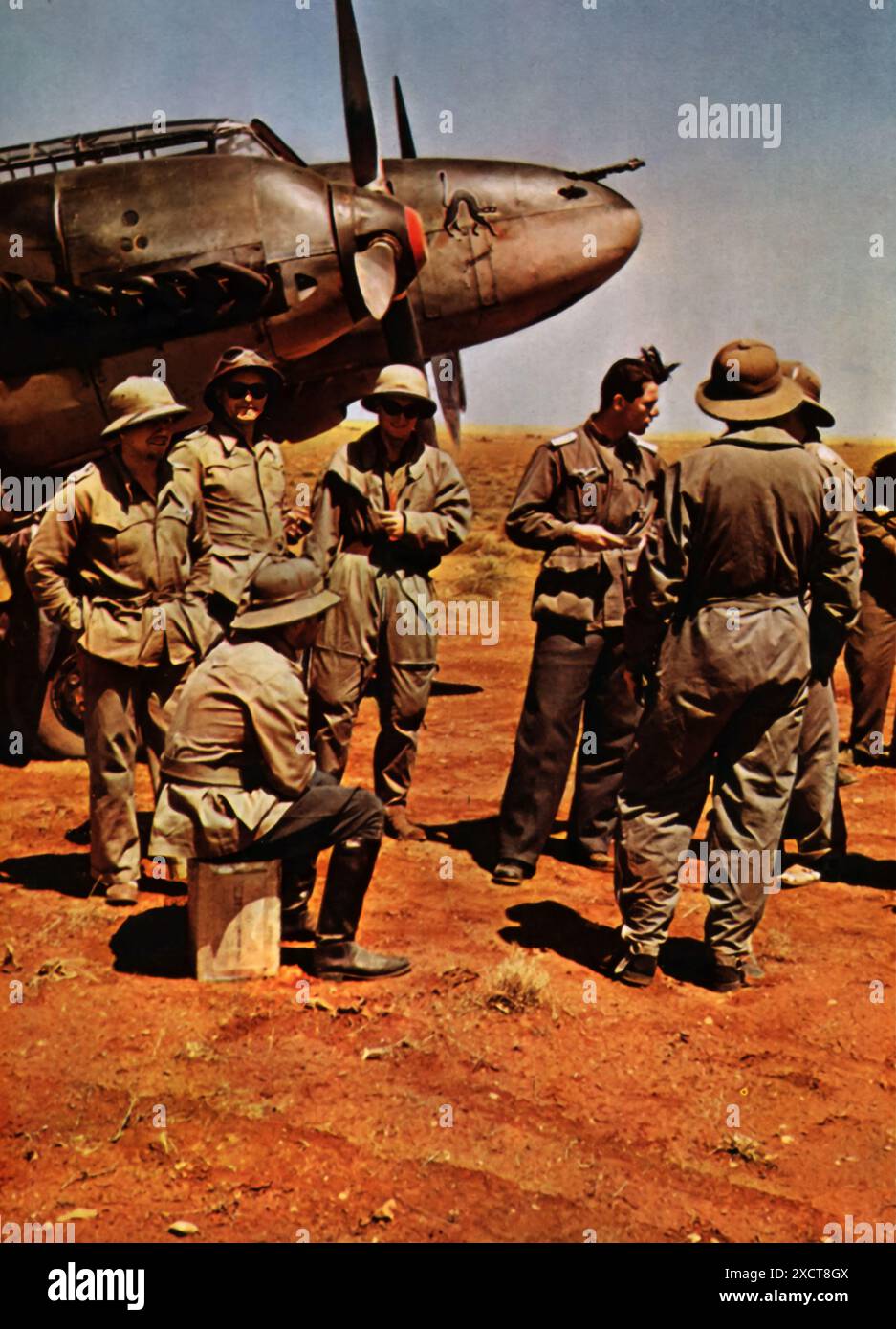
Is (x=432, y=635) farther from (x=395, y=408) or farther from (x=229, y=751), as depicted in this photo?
(x=229, y=751)

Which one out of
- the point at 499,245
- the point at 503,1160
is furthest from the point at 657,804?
the point at 499,245

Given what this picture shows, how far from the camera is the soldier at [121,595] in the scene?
19.0 ft

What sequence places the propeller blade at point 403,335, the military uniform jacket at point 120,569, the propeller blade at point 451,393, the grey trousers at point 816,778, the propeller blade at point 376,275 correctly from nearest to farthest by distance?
the military uniform jacket at point 120,569
the grey trousers at point 816,778
the propeller blade at point 376,275
the propeller blade at point 403,335
the propeller blade at point 451,393

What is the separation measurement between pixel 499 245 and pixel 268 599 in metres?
7.66

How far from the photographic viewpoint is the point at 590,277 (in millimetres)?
12289

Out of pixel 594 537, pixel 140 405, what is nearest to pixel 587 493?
pixel 594 537

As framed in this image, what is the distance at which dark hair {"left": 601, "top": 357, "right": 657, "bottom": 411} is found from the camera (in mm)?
6211

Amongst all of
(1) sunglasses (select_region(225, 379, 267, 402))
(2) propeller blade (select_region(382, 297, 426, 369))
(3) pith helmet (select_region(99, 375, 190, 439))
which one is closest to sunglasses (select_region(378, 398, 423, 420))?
(1) sunglasses (select_region(225, 379, 267, 402))

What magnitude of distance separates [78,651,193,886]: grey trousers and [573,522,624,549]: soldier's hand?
1.88 meters

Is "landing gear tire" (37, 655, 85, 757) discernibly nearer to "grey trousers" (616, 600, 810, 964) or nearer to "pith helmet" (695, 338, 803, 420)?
"grey trousers" (616, 600, 810, 964)

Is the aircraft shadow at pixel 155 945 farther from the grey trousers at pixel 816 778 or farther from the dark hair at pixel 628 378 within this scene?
the dark hair at pixel 628 378

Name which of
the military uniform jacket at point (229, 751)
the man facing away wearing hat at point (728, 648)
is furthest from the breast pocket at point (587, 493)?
the military uniform jacket at point (229, 751)

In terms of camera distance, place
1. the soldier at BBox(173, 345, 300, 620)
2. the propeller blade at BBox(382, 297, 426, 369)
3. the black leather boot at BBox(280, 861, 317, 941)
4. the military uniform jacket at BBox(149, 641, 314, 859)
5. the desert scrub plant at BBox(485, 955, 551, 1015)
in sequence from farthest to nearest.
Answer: the propeller blade at BBox(382, 297, 426, 369)
the soldier at BBox(173, 345, 300, 620)
the black leather boot at BBox(280, 861, 317, 941)
the desert scrub plant at BBox(485, 955, 551, 1015)
the military uniform jacket at BBox(149, 641, 314, 859)

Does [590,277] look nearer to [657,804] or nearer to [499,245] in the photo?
[499,245]
